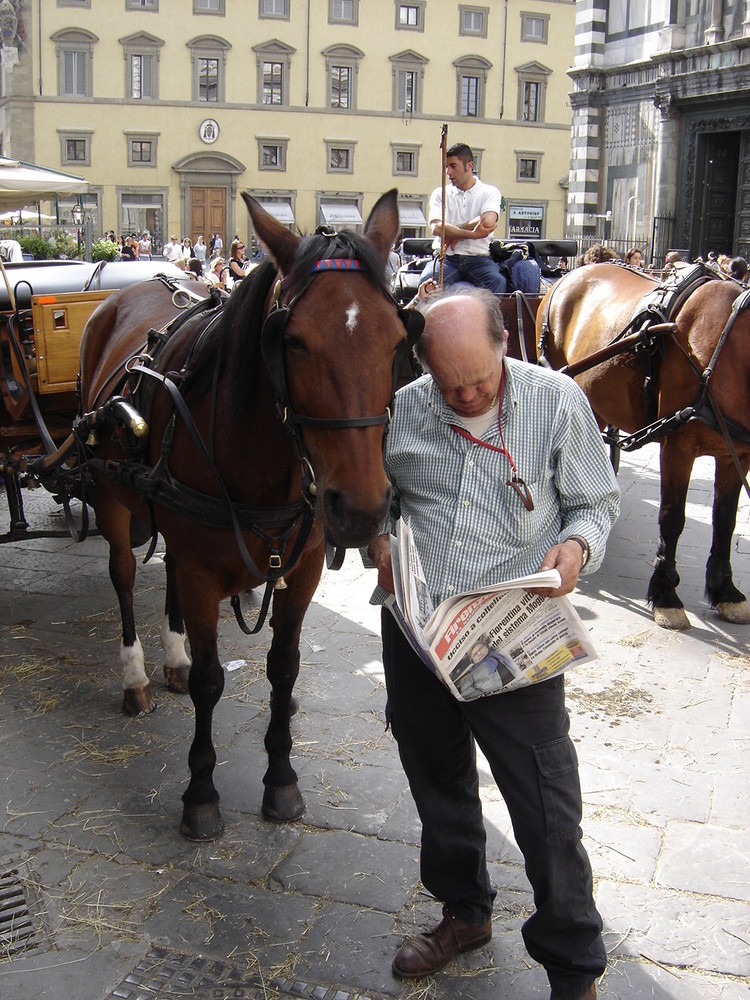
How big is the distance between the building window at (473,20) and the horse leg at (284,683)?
5170 centimetres

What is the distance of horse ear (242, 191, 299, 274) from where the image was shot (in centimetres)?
288

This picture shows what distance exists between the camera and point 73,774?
4223 mm

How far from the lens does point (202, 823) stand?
3.72 m

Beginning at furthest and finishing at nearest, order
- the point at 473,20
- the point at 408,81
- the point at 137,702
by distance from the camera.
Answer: the point at 473,20 < the point at 408,81 < the point at 137,702

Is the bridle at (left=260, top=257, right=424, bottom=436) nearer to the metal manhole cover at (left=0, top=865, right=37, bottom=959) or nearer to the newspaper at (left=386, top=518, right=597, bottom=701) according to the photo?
the newspaper at (left=386, top=518, right=597, bottom=701)

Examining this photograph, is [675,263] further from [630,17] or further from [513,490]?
[630,17]

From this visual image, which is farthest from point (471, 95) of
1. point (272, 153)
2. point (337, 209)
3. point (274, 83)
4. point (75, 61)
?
point (75, 61)

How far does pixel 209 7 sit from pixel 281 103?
5.33 meters

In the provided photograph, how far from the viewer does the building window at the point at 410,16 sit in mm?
48844

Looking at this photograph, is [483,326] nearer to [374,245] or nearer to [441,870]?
[374,245]

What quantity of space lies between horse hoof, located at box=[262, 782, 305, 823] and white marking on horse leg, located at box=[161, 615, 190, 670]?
50.9 inches

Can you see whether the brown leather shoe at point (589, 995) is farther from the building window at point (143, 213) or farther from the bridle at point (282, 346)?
the building window at point (143, 213)

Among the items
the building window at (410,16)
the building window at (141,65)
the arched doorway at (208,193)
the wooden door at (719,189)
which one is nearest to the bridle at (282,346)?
the wooden door at (719,189)

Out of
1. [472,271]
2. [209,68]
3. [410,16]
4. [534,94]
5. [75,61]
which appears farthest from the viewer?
[534,94]
